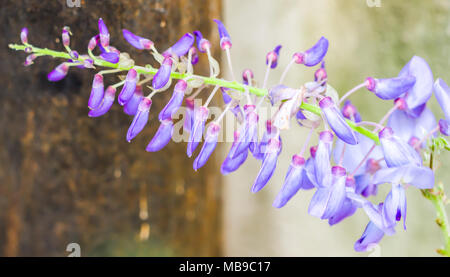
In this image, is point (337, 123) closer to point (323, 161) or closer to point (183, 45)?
point (323, 161)

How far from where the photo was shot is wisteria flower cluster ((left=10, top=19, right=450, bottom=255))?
324 millimetres

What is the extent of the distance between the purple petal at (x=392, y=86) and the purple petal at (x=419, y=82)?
2 cm

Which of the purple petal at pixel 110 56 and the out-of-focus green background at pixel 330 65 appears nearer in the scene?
the purple petal at pixel 110 56

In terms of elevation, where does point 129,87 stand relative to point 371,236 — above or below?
above

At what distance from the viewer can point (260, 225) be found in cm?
123

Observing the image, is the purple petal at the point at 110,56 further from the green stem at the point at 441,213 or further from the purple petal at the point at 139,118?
the green stem at the point at 441,213

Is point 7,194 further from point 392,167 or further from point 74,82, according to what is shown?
point 392,167

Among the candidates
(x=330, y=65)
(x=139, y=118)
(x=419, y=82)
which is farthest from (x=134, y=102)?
(x=330, y=65)

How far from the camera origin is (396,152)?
325mm

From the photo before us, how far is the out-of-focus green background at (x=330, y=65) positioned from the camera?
27.7 inches

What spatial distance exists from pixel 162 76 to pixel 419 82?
22cm

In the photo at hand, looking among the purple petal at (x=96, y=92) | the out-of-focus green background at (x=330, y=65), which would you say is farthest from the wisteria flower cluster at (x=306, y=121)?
the out-of-focus green background at (x=330, y=65)
